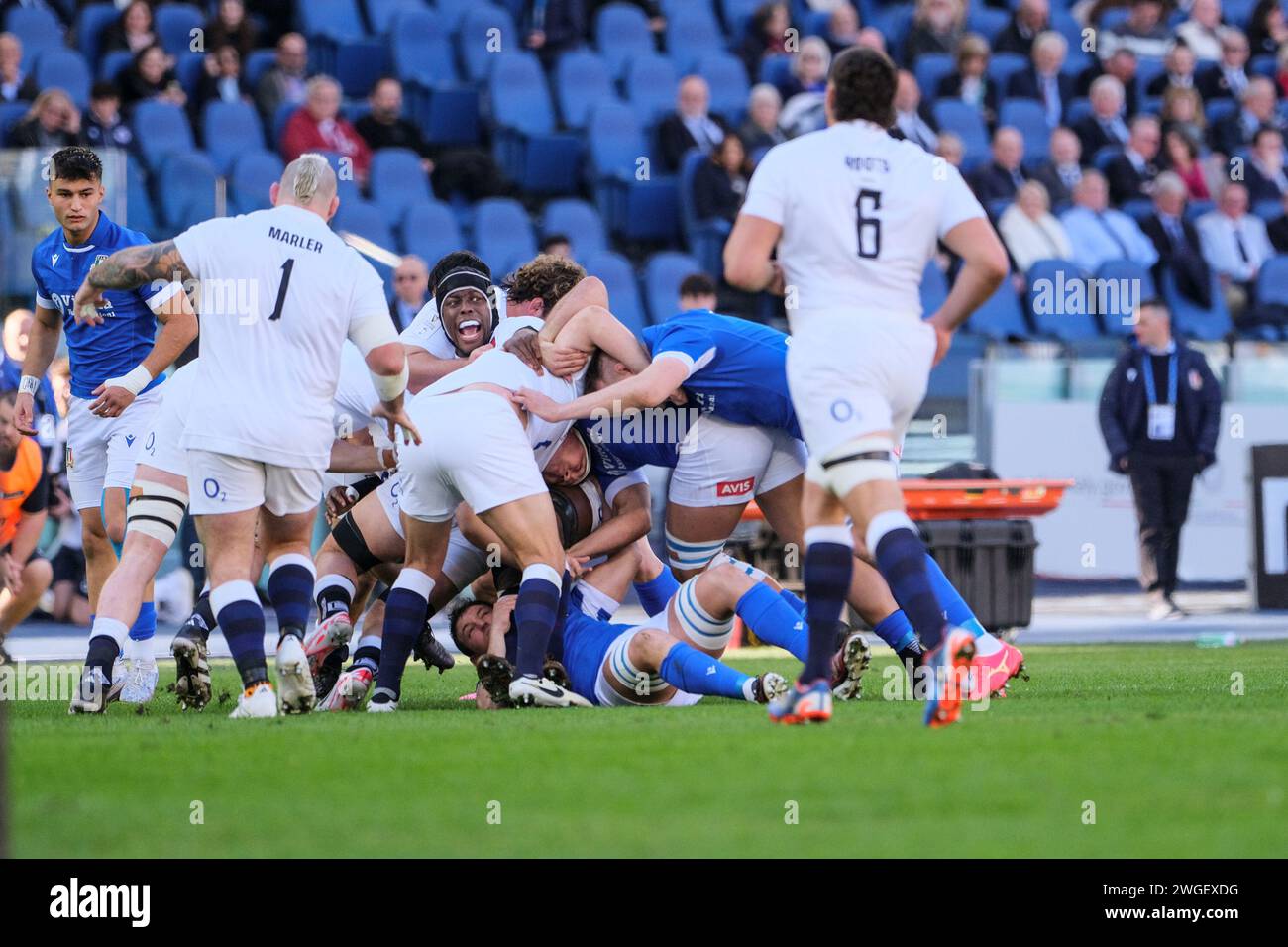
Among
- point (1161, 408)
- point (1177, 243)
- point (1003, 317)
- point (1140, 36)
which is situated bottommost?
point (1161, 408)

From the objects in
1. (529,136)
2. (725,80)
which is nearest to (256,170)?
(529,136)

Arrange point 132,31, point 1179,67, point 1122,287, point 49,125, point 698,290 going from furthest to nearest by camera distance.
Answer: point 1179,67, point 1122,287, point 132,31, point 49,125, point 698,290

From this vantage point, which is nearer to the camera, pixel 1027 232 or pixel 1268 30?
pixel 1027 232

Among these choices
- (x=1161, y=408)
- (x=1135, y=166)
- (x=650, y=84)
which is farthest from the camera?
(x=1135, y=166)

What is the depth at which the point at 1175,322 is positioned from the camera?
60.4ft

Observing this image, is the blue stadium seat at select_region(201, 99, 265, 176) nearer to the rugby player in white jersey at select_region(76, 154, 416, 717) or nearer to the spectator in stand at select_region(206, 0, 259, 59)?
the spectator in stand at select_region(206, 0, 259, 59)

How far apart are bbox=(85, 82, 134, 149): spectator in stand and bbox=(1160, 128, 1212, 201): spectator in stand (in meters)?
10.9

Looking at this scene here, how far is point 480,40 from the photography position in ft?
61.2

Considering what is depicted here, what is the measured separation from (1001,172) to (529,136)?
452 centimetres

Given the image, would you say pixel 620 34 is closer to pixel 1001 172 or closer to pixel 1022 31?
pixel 1001 172

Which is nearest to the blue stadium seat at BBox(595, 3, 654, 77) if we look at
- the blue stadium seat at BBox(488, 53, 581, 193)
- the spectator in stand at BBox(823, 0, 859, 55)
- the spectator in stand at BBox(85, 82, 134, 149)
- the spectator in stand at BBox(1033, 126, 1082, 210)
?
the blue stadium seat at BBox(488, 53, 581, 193)

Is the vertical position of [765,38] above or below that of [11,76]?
above
